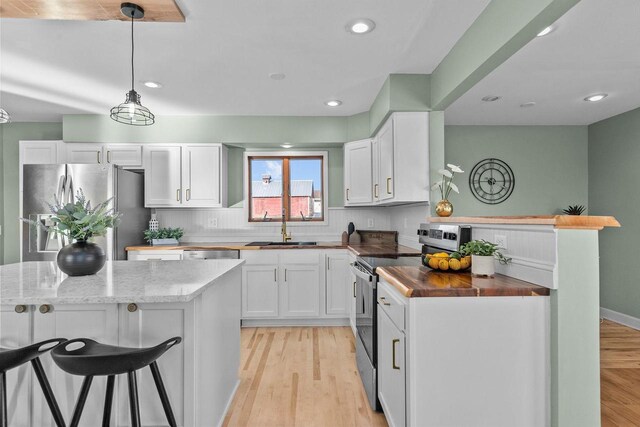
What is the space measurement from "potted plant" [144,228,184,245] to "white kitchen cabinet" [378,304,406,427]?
2.96m

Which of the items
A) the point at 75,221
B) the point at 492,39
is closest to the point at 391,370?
the point at 75,221

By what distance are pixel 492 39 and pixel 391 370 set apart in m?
1.96

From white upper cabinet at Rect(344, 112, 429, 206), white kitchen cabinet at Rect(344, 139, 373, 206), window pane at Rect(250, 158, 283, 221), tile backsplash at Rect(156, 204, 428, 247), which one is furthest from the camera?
window pane at Rect(250, 158, 283, 221)

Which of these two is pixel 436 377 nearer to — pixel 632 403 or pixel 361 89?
pixel 632 403

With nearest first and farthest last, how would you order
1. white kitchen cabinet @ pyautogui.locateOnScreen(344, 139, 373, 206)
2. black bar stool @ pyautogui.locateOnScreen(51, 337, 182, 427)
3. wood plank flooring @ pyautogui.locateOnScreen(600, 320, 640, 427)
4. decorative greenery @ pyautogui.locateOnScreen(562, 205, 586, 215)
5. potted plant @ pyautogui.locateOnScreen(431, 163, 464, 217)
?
black bar stool @ pyautogui.locateOnScreen(51, 337, 182, 427) < wood plank flooring @ pyautogui.locateOnScreen(600, 320, 640, 427) < potted plant @ pyautogui.locateOnScreen(431, 163, 464, 217) < white kitchen cabinet @ pyautogui.locateOnScreen(344, 139, 373, 206) < decorative greenery @ pyautogui.locateOnScreen(562, 205, 586, 215)

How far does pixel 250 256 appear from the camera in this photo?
3824mm

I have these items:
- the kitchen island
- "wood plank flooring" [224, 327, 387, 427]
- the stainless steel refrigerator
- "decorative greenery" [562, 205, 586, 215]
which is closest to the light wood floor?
"wood plank flooring" [224, 327, 387, 427]

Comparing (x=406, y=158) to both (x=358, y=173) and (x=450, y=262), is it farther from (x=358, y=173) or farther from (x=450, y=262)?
(x=450, y=262)

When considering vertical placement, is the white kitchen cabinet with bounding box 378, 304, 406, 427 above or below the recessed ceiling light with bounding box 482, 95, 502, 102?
below

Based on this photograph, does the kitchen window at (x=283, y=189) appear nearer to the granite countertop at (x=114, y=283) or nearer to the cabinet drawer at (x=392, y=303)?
the granite countertop at (x=114, y=283)

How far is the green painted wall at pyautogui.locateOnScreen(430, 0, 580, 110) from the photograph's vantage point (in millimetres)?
1613

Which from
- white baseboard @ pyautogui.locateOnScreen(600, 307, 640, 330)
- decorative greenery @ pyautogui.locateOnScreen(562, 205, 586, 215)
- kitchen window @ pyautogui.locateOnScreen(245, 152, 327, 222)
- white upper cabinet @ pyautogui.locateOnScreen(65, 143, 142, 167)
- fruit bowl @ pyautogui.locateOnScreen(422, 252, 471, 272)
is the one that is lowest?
white baseboard @ pyautogui.locateOnScreen(600, 307, 640, 330)

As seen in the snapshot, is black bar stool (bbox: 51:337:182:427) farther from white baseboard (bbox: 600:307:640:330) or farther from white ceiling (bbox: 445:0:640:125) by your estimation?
white baseboard (bbox: 600:307:640:330)

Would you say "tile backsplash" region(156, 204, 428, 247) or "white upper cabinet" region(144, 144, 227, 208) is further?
"tile backsplash" region(156, 204, 428, 247)
